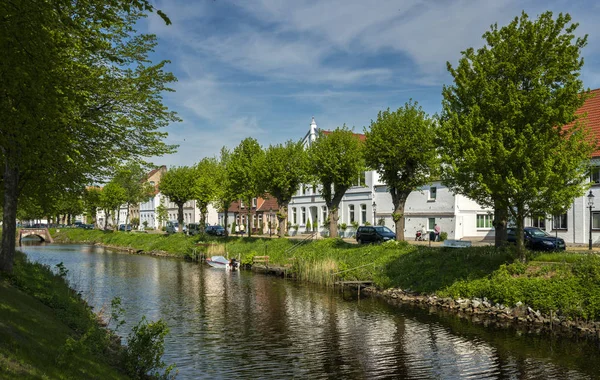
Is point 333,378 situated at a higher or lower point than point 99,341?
lower

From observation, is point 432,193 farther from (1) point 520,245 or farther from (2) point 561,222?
(1) point 520,245

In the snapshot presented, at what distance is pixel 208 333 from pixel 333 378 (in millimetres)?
6523

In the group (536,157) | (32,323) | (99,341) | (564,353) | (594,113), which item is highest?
(594,113)

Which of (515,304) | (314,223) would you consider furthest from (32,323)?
(314,223)

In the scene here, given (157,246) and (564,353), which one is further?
(157,246)

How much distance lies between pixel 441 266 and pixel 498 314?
5750 mm

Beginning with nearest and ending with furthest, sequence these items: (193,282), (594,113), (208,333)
Result: 1. (208,333)
2. (193,282)
3. (594,113)

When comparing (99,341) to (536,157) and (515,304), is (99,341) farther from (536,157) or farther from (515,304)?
(536,157)

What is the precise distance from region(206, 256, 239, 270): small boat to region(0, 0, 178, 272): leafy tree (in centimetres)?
2022

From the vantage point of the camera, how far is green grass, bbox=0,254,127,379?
8016mm

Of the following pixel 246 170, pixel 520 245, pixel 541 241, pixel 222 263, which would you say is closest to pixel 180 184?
pixel 246 170

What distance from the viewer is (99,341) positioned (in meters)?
12.8

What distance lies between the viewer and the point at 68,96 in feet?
38.9

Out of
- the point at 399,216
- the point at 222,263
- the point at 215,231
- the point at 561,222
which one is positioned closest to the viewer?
the point at 399,216
